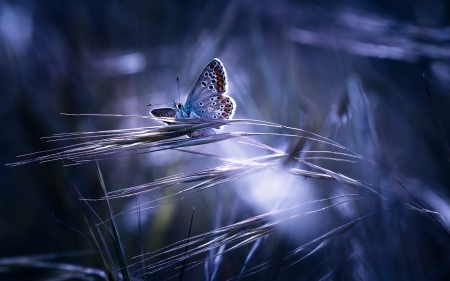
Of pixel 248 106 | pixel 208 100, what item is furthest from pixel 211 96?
pixel 248 106

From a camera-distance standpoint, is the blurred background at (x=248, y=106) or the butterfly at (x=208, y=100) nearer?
the blurred background at (x=248, y=106)

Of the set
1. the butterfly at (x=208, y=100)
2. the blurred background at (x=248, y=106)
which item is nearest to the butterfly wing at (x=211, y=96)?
the butterfly at (x=208, y=100)

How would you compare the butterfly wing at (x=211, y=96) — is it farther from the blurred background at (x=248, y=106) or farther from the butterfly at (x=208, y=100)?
the blurred background at (x=248, y=106)

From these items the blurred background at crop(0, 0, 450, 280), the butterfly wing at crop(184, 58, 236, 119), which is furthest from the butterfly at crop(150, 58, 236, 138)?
the blurred background at crop(0, 0, 450, 280)

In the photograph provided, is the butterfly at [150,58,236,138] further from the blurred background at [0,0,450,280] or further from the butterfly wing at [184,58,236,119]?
the blurred background at [0,0,450,280]

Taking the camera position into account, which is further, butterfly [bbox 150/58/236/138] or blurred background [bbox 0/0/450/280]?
butterfly [bbox 150/58/236/138]

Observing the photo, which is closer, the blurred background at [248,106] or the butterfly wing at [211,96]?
the blurred background at [248,106]

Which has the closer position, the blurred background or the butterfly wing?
the blurred background
